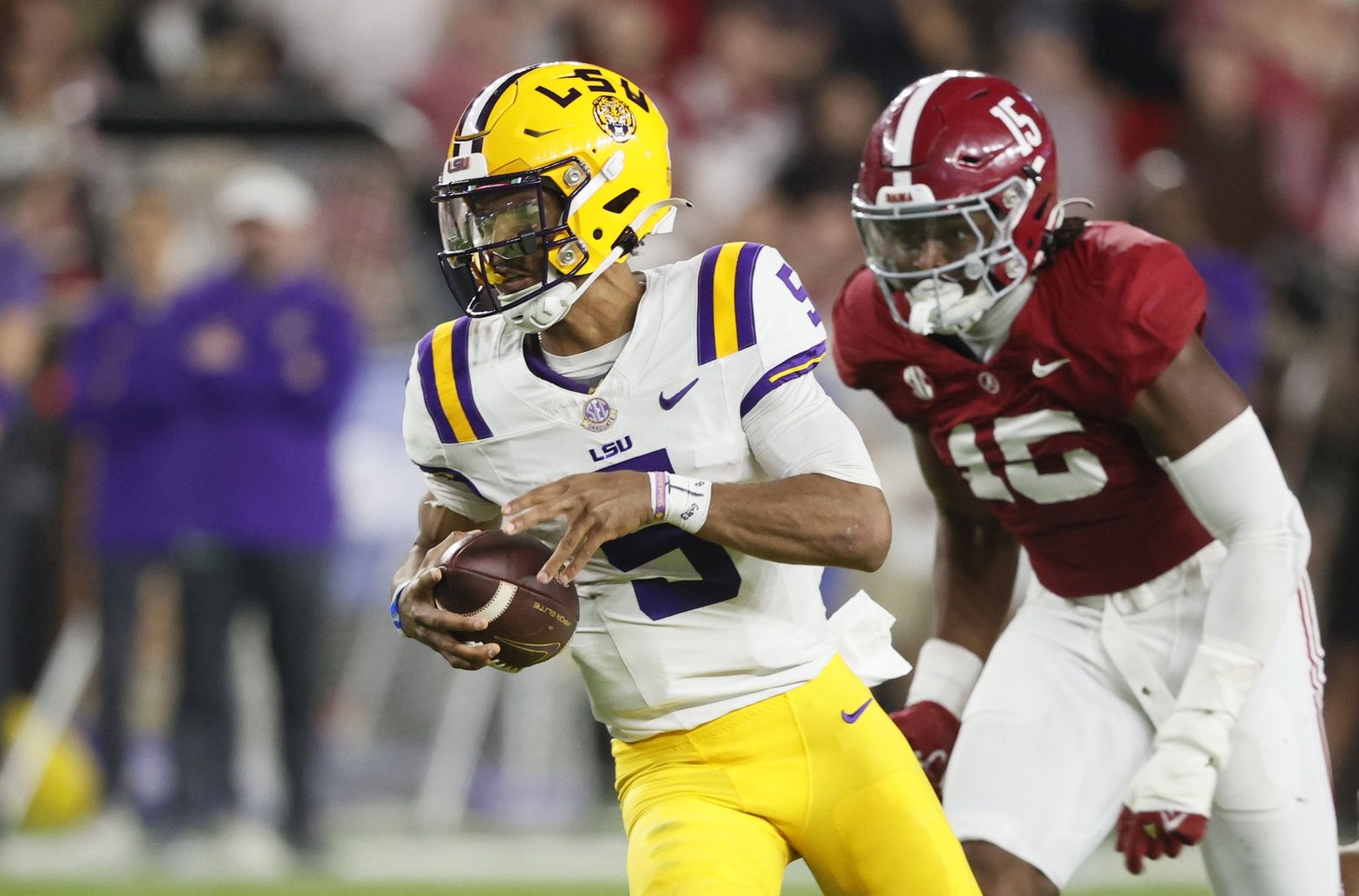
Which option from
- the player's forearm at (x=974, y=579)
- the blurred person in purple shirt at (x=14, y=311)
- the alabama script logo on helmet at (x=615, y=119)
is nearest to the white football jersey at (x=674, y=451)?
the alabama script logo on helmet at (x=615, y=119)

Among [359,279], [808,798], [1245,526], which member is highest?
[1245,526]

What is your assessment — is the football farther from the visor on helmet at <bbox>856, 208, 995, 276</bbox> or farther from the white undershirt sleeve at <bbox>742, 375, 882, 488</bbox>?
the visor on helmet at <bbox>856, 208, 995, 276</bbox>

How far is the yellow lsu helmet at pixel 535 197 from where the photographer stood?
3031mm

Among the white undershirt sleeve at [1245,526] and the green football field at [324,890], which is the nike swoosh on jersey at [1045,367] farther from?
the green football field at [324,890]

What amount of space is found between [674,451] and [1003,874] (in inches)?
Answer: 36.1

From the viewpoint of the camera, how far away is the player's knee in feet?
10.3

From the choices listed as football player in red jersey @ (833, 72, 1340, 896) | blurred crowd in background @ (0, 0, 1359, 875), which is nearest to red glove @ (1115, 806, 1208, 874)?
football player in red jersey @ (833, 72, 1340, 896)

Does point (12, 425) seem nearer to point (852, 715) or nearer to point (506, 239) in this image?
point (506, 239)

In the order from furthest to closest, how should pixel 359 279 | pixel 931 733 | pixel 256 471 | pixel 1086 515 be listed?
pixel 359 279 < pixel 256 471 < pixel 931 733 < pixel 1086 515

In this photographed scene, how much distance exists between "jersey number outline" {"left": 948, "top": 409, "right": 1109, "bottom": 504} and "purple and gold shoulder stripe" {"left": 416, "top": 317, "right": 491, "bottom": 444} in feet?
3.04

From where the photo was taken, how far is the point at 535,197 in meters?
3.05

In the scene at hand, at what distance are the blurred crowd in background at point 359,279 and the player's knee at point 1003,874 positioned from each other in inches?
147

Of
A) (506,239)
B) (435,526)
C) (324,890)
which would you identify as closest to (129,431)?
(324,890)

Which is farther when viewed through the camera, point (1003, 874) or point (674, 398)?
point (1003, 874)
